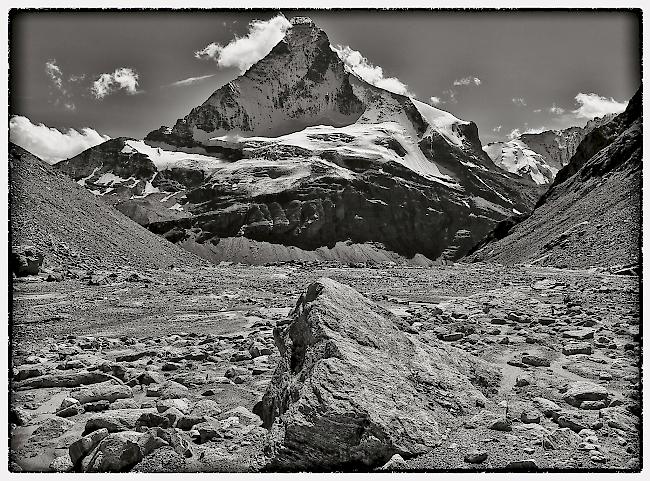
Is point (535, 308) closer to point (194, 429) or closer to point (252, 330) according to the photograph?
point (252, 330)

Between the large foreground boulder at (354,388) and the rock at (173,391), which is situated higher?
the large foreground boulder at (354,388)

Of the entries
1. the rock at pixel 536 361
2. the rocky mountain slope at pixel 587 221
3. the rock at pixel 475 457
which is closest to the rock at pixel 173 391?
the rock at pixel 475 457

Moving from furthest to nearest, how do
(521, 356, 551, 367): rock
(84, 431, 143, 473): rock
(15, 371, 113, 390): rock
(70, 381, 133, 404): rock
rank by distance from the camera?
(521, 356, 551, 367): rock < (15, 371, 113, 390): rock < (70, 381, 133, 404): rock < (84, 431, 143, 473): rock

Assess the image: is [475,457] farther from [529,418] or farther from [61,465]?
[61,465]

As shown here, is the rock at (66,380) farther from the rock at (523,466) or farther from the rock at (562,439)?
the rock at (562,439)

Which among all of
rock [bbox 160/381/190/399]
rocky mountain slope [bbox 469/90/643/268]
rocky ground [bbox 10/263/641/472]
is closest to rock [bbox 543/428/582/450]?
rocky ground [bbox 10/263/641/472]

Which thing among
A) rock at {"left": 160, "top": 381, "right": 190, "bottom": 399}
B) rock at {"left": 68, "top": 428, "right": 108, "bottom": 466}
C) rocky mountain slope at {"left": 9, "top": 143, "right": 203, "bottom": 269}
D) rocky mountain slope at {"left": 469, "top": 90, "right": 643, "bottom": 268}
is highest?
rocky mountain slope at {"left": 469, "top": 90, "right": 643, "bottom": 268}

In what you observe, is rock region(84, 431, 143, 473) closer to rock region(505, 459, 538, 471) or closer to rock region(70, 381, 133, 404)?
rock region(70, 381, 133, 404)
